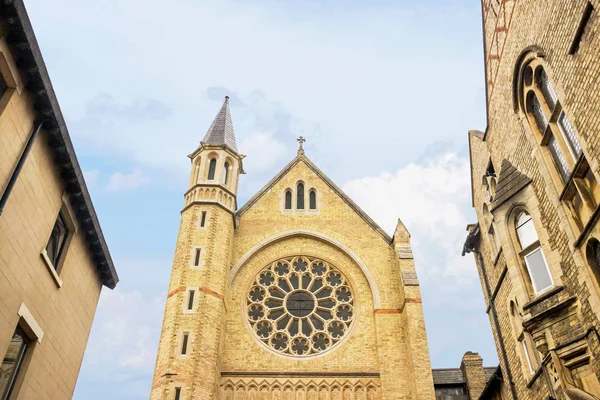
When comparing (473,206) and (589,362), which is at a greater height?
(473,206)

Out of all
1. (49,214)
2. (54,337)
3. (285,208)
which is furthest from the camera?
(285,208)

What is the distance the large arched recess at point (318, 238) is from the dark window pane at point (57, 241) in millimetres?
10704

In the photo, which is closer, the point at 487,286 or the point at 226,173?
the point at 487,286

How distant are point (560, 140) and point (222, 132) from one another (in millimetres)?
18958

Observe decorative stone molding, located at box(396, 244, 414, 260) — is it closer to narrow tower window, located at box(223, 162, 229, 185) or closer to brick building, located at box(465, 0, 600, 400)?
brick building, located at box(465, 0, 600, 400)

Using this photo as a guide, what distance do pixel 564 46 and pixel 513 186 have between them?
143 inches

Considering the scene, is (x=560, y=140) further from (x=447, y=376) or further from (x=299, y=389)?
(x=447, y=376)

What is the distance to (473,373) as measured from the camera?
21734 mm

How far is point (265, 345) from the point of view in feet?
66.8

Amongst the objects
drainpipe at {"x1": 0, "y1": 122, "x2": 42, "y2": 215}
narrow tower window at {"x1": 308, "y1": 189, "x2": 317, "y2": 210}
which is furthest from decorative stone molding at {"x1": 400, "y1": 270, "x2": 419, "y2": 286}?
drainpipe at {"x1": 0, "y1": 122, "x2": 42, "y2": 215}

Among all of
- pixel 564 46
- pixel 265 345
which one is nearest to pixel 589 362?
pixel 564 46

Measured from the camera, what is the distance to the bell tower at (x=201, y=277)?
17484mm

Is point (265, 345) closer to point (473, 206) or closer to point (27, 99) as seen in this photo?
point (473, 206)

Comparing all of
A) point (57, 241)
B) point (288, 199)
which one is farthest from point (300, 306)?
point (57, 241)
